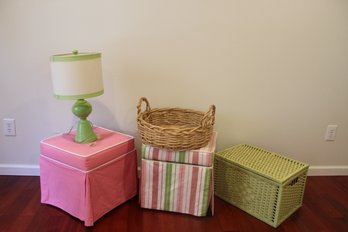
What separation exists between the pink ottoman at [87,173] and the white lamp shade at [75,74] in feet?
1.01

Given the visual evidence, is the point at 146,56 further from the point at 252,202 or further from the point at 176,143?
the point at 252,202

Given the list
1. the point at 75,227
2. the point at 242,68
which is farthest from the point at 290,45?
the point at 75,227

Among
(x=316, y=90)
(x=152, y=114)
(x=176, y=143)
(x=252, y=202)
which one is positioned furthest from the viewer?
(x=316, y=90)

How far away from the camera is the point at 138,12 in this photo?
1.80m

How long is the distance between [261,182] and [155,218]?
650 mm

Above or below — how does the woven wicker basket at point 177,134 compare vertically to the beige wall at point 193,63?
below

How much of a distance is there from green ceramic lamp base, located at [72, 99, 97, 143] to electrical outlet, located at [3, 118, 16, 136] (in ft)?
2.11

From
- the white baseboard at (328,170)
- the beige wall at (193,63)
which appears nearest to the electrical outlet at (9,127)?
the beige wall at (193,63)

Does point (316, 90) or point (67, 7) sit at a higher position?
point (67, 7)

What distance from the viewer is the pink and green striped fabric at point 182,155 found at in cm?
156

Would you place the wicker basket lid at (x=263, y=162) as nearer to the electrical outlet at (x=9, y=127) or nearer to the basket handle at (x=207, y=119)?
the basket handle at (x=207, y=119)

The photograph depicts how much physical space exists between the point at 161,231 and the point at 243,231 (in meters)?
0.46

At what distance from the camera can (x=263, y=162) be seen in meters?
1.76

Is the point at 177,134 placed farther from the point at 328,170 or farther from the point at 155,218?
the point at 328,170
